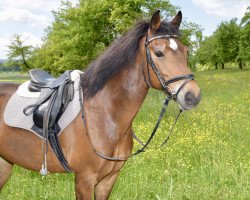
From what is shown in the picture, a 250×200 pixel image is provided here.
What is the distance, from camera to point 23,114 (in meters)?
4.25

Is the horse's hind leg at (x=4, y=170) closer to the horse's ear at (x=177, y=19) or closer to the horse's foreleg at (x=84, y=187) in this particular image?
the horse's foreleg at (x=84, y=187)

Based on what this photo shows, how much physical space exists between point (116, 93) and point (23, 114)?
1297mm

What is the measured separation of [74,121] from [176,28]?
154 cm

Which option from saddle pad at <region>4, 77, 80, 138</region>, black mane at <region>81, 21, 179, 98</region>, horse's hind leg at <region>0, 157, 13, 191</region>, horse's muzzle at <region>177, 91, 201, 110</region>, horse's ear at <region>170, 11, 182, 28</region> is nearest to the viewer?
horse's muzzle at <region>177, 91, 201, 110</region>

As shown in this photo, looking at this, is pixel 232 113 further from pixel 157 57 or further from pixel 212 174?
pixel 157 57

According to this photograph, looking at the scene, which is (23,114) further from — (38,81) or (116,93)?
(116,93)

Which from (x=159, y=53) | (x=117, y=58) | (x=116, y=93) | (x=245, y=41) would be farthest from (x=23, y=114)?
(x=245, y=41)

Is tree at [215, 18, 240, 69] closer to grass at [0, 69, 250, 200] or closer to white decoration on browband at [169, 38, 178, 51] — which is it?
grass at [0, 69, 250, 200]

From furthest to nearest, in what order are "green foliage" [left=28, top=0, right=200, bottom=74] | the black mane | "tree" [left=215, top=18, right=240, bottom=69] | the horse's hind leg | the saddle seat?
"tree" [left=215, top=18, right=240, bottom=69]
"green foliage" [left=28, top=0, right=200, bottom=74]
the horse's hind leg
the saddle seat
the black mane

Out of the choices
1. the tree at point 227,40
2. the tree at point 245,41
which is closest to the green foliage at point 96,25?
the tree at point 245,41

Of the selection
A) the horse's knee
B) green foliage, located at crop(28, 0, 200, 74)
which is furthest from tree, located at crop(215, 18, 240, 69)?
the horse's knee

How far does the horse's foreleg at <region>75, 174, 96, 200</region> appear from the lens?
3793mm

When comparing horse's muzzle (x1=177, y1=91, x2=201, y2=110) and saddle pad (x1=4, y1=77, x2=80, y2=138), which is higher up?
horse's muzzle (x1=177, y1=91, x2=201, y2=110)

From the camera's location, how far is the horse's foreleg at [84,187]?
3793 millimetres
